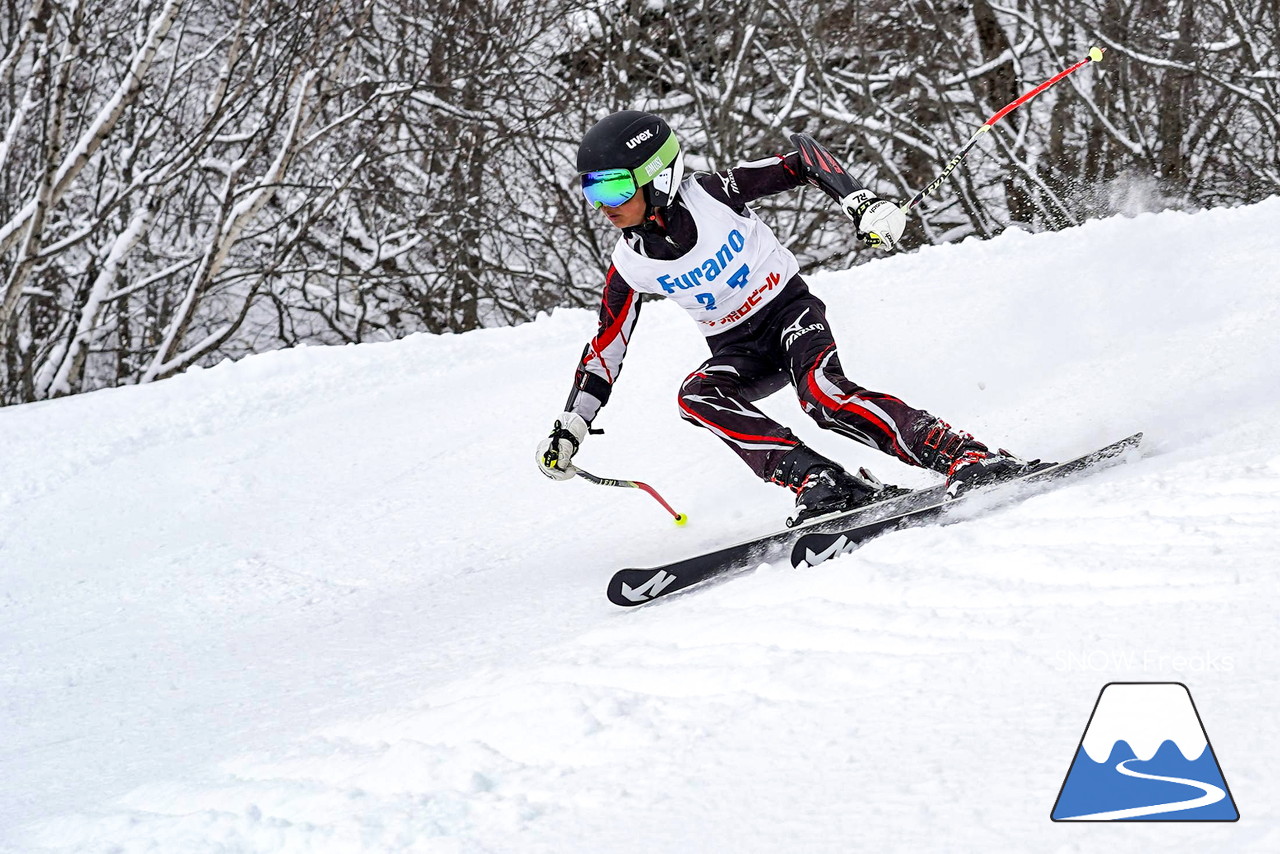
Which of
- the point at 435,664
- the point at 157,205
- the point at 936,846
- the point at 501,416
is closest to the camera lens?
the point at 936,846

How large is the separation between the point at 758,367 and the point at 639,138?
0.87 meters

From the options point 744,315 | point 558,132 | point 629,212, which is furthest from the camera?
point 558,132

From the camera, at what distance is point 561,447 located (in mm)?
3848

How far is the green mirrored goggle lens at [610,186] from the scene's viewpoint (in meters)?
Answer: 3.48

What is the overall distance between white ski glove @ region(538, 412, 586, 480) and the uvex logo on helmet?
94 centimetres

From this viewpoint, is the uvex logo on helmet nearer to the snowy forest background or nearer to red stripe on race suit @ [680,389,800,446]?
red stripe on race suit @ [680,389,800,446]

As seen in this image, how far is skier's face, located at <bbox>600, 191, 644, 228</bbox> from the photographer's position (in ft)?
11.6

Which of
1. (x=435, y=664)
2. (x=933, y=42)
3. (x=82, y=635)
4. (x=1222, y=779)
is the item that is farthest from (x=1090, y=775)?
(x=933, y=42)

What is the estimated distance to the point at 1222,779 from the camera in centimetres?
155

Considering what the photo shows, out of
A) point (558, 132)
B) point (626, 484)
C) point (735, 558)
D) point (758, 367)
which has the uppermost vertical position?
point (758, 367)

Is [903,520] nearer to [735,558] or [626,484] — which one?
[735,558]

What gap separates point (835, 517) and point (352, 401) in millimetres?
3341

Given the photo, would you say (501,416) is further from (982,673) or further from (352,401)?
(982,673)

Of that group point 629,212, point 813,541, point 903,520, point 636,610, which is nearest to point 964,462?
point 903,520
